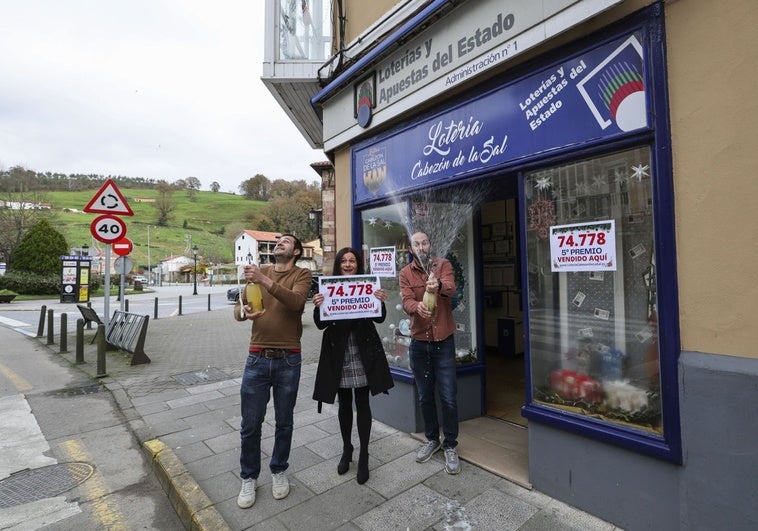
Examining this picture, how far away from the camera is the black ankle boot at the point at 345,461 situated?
3389mm

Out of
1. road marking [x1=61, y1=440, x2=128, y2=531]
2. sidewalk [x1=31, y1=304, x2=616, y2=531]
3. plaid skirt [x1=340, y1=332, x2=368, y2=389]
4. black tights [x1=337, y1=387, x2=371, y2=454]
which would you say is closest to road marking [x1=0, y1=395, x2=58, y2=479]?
road marking [x1=61, y1=440, x2=128, y2=531]

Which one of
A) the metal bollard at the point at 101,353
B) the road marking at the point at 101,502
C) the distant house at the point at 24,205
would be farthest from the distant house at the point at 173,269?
the road marking at the point at 101,502

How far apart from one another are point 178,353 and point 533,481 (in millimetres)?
8430

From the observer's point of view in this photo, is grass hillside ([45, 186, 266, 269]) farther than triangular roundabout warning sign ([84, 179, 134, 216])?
Yes

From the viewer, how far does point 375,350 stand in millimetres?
3361

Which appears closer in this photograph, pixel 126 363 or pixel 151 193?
pixel 126 363

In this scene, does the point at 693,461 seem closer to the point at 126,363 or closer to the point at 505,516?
the point at 505,516

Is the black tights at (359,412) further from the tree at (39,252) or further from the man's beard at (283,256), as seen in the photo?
the tree at (39,252)

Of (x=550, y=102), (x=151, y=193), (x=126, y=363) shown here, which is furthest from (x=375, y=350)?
(x=151, y=193)

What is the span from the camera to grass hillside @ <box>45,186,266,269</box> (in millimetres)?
80669

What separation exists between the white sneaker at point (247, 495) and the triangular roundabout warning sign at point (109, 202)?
636 cm

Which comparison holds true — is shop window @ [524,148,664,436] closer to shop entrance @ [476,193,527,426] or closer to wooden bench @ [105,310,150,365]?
shop entrance @ [476,193,527,426]

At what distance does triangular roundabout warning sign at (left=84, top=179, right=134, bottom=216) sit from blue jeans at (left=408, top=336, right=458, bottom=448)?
671 cm

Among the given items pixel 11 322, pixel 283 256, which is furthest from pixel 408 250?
pixel 11 322
